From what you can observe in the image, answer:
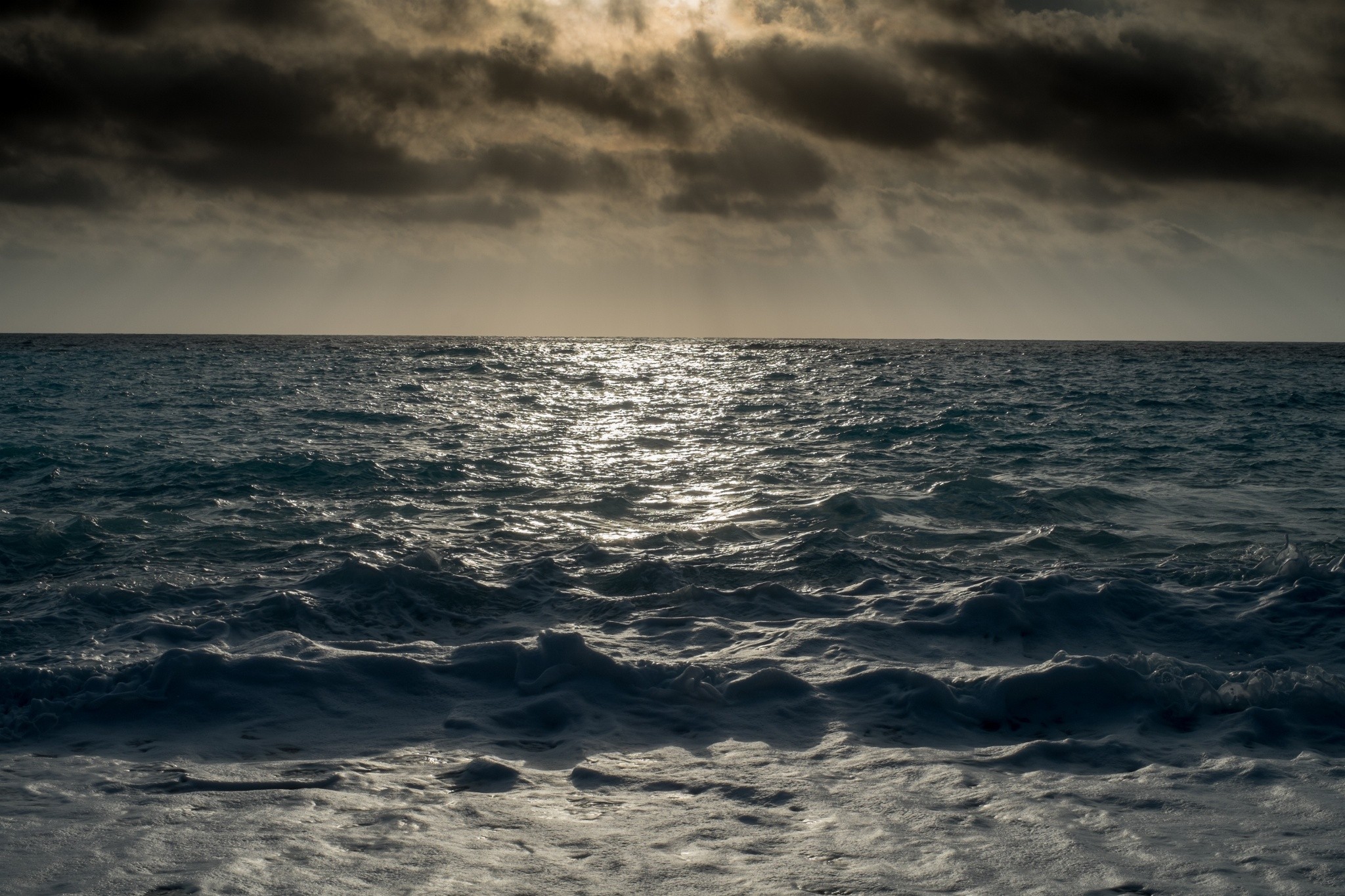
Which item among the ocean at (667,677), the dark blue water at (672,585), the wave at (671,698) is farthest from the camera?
the dark blue water at (672,585)

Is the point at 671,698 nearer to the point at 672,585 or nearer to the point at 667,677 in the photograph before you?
the point at 667,677

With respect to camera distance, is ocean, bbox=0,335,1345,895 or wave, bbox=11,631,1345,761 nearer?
ocean, bbox=0,335,1345,895

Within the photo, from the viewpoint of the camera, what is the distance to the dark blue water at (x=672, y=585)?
523cm

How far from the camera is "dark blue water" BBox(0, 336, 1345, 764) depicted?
5234mm

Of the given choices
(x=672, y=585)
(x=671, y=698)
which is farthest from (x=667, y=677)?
(x=672, y=585)

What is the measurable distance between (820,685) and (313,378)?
38452 millimetres

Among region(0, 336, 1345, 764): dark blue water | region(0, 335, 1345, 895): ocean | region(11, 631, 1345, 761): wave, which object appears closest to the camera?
region(0, 335, 1345, 895): ocean

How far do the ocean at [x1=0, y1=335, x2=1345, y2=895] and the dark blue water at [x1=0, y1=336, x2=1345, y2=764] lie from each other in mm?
44

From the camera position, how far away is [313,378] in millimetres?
39625

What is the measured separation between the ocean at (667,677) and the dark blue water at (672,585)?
0.14ft

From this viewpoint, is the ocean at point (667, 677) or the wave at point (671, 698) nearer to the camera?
the ocean at point (667, 677)

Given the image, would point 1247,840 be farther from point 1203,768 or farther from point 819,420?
point 819,420

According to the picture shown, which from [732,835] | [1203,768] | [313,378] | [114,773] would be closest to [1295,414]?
[1203,768]

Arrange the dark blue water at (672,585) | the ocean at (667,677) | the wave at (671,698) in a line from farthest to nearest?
the dark blue water at (672,585), the wave at (671,698), the ocean at (667,677)
